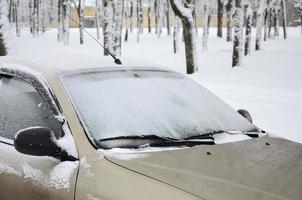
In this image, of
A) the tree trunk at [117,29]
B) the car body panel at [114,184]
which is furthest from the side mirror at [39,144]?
the tree trunk at [117,29]

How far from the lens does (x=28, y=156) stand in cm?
295

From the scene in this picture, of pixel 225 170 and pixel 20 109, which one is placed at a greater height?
pixel 20 109

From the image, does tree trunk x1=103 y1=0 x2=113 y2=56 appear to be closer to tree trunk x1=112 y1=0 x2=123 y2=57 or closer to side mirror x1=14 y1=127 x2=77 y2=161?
tree trunk x1=112 y1=0 x2=123 y2=57

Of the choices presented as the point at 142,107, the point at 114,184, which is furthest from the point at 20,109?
the point at 114,184

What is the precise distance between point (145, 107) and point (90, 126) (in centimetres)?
47

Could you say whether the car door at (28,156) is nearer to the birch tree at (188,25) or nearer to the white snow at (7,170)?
the white snow at (7,170)

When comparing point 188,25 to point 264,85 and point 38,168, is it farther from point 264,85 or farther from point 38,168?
point 38,168

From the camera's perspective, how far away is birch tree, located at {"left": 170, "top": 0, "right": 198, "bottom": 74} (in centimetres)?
1816

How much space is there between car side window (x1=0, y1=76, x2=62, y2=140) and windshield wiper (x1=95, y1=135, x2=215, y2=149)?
37 cm

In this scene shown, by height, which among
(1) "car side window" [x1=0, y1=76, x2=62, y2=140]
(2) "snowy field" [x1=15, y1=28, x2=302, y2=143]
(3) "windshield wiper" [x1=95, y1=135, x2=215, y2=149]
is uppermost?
(1) "car side window" [x1=0, y1=76, x2=62, y2=140]

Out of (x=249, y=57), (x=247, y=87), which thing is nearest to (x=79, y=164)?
(x=247, y=87)

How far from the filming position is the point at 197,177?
2.40m

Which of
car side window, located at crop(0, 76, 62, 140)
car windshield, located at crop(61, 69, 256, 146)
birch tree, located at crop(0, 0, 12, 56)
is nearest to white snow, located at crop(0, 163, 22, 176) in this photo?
car side window, located at crop(0, 76, 62, 140)

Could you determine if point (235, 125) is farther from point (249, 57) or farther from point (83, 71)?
point (249, 57)
